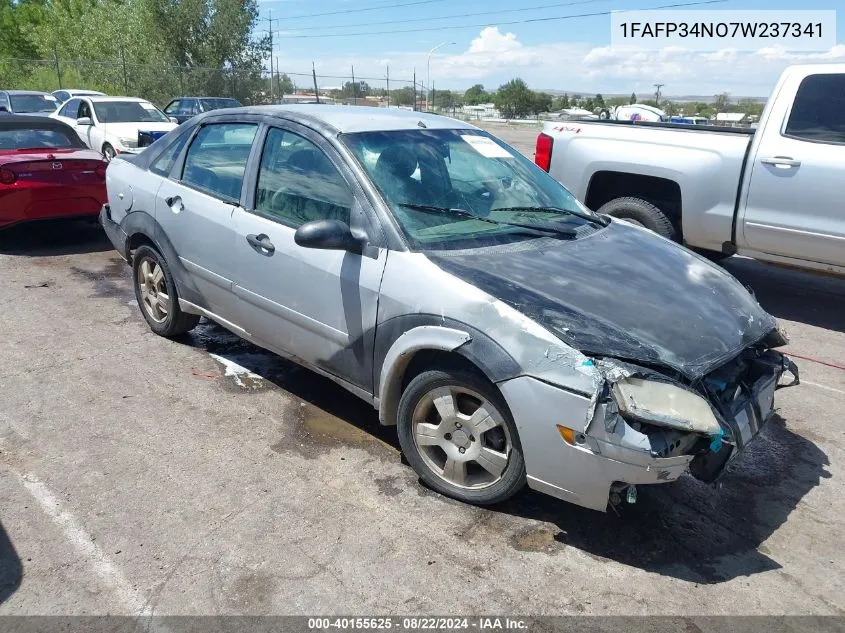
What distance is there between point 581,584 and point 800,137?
15.8 ft

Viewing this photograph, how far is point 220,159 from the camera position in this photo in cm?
460

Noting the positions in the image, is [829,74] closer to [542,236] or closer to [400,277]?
[542,236]

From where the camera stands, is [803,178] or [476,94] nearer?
[803,178]

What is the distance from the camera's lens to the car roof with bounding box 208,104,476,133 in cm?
404

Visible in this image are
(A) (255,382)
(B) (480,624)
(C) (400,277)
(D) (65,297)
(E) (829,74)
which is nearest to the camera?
(B) (480,624)

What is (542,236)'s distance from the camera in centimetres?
377

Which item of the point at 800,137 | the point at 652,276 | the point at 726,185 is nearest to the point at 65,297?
the point at 652,276

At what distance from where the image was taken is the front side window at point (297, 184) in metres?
3.77

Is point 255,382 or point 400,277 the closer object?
point 400,277

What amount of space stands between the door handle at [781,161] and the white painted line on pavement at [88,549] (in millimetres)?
5688

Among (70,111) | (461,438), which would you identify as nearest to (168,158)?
(461,438)

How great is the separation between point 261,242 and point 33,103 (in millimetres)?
18969

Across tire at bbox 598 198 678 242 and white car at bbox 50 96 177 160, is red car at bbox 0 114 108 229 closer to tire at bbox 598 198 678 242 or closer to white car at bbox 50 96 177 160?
white car at bbox 50 96 177 160

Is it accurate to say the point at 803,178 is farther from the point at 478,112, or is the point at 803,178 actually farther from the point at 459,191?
the point at 478,112
